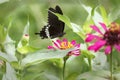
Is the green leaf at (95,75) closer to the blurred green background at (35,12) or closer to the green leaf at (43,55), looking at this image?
the green leaf at (43,55)

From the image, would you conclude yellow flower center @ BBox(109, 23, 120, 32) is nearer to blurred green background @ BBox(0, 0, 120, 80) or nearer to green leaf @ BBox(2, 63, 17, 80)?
blurred green background @ BBox(0, 0, 120, 80)

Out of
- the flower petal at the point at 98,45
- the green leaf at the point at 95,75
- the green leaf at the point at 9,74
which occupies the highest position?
the flower petal at the point at 98,45

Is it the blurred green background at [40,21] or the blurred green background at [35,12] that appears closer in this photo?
the blurred green background at [40,21]

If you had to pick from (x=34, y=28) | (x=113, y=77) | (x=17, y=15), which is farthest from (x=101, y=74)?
(x=17, y=15)

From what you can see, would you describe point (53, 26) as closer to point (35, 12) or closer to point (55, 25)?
point (55, 25)

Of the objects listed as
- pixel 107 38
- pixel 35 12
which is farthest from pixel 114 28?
pixel 35 12

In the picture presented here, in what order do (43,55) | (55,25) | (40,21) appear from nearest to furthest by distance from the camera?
(43,55) < (55,25) < (40,21)

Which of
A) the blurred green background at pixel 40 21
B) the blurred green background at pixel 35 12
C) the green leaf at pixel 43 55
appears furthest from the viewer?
the blurred green background at pixel 35 12

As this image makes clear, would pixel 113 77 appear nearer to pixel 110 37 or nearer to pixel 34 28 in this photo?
pixel 110 37

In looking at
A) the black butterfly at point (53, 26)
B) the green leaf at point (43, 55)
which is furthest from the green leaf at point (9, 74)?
the black butterfly at point (53, 26)
